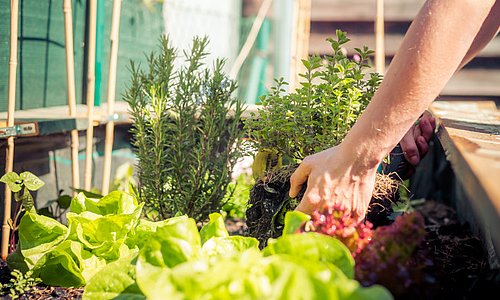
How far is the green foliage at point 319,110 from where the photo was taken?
1895 mm

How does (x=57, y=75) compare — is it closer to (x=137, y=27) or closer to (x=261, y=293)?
(x=137, y=27)

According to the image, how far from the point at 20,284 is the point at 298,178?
902 mm

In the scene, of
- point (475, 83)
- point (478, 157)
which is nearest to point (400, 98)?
point (478, 157)

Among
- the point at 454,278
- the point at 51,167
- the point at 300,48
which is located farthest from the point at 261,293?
the point at 300,48

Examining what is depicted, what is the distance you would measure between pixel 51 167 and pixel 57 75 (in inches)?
22.3

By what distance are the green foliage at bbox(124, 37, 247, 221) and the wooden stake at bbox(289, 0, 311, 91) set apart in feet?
7.40

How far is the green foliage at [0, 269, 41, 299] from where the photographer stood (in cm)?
182

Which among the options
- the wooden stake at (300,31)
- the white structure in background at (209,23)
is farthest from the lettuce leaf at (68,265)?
the white structure in background at (209,23)

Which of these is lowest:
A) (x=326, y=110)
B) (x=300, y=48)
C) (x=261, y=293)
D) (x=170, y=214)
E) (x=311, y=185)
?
(x=170, y=214)

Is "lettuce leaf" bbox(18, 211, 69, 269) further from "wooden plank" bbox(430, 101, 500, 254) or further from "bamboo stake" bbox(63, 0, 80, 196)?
"wooden plank" bbox(430, 101, 500, 254)

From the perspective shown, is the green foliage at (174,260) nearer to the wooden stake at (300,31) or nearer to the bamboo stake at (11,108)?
the bamboo stake at (11,108)

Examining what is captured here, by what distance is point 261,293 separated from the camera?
3.34ft

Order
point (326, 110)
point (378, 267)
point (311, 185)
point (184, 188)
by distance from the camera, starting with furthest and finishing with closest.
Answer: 1. point (184, 188)
2. point (326, 110)
3. point (311, 185)
4. point (378, 267)

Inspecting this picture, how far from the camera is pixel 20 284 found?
1820mm
